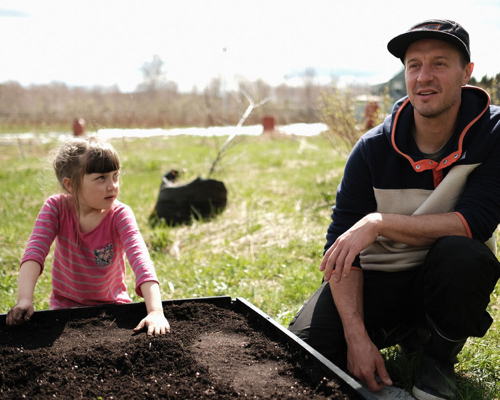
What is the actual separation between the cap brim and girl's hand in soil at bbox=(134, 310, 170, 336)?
1555 mm

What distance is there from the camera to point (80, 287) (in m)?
2.30

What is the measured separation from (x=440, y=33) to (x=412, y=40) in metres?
0.15

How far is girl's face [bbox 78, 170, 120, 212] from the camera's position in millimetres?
2174

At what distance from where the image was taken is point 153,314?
194 cm

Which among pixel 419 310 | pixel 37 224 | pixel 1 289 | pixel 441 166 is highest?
pixel 441 166

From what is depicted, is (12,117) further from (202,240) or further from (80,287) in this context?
(80,287)

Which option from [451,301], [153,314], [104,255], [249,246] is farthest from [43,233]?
[249,246]

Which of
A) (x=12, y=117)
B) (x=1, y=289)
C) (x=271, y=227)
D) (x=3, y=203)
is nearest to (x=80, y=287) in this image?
(x=1, y=289)

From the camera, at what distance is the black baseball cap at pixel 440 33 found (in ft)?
5.90

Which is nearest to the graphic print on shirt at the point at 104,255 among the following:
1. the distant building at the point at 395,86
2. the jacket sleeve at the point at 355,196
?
the jacket sleeve at the point at 355,196

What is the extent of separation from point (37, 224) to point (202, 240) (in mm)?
2263

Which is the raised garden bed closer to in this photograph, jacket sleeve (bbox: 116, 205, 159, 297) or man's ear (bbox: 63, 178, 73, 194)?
jacket sleeve (bbox: 116, 205, 159, 297)

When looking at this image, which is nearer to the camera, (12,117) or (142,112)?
(12,117)

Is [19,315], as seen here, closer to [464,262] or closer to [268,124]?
[464,262]
